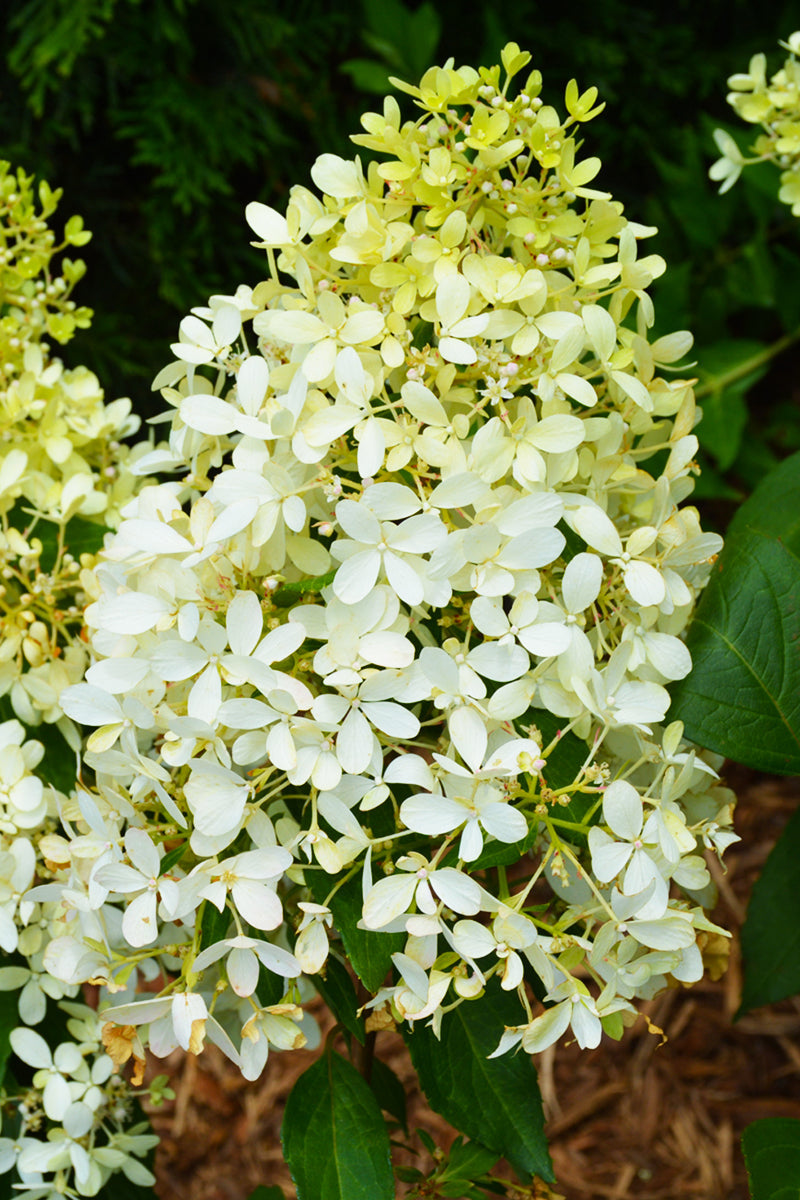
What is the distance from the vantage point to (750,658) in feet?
2.17

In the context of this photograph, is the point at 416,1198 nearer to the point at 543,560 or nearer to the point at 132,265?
the point at 543,560

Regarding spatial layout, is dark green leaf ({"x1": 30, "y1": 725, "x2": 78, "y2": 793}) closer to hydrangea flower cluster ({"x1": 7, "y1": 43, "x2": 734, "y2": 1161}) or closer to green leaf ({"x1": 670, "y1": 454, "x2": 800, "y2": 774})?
hydrangea flower cluster ({"x1": 7, "y1": 43, "x2": 734, "y2": 1161})

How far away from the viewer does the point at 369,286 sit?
2.03ft

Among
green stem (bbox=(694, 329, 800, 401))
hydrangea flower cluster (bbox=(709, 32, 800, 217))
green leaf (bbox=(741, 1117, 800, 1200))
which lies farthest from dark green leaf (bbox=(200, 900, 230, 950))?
green stem (bbox=(694, 329, 800, 401))

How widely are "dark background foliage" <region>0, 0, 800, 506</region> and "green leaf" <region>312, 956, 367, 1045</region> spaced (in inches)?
41.0

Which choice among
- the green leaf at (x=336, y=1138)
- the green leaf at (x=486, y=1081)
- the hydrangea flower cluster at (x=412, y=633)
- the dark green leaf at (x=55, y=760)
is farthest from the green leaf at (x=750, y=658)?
the dark green leaf at (x=55, y=760)

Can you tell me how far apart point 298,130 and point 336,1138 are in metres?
1.39

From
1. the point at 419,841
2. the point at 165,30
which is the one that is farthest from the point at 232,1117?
the point at 165,30

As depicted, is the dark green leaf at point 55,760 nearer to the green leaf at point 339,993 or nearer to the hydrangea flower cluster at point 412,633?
→ the hydrangea flower cluster at point 412,633

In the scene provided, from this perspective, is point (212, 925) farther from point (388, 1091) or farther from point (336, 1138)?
point (388, 1091)

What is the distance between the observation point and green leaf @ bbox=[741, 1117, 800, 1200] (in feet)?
2.16

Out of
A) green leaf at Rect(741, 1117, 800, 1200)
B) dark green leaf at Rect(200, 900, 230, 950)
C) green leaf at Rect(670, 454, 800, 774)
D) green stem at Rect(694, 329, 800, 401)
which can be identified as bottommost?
green stem at Rect(694, 329, 800, 401)

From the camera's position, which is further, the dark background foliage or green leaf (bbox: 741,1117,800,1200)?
the dark background foliage

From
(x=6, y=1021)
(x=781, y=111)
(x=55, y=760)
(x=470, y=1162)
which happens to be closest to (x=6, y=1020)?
(x=6, y=1021)
